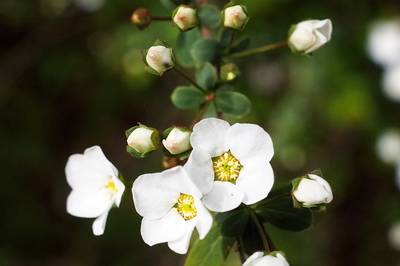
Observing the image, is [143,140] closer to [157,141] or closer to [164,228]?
[157,141]

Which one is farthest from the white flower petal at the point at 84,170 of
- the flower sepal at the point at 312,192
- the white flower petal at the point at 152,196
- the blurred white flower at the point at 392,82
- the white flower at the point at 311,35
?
the blurred white flower at the point at 392,82

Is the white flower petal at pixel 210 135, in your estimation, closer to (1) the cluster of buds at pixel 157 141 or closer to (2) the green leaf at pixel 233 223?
(1) the cluster of buds at pixel 157 141

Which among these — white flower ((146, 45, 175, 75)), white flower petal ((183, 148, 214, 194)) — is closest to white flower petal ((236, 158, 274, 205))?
white flower petal ((183, 148, 214, 194))

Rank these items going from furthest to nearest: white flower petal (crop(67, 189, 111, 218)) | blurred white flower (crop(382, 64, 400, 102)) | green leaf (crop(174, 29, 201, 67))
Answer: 1. blurred white flower (crop(382, 64, 400, 102))
2. green leaf (crop(174, 29, 201, 67))
3. white flower petal (crop(67, 189, 111, 218))

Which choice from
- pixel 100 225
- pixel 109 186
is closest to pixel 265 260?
pixel 100 225

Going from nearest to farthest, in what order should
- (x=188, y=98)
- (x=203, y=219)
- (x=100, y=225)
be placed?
(x=203, y=219)
(x=100, y=225)
(x=188, y=98)

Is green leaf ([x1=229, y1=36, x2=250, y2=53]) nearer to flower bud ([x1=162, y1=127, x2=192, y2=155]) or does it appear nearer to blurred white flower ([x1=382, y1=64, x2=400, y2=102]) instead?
flower bud ([x1=162, y1=127, x2=192, y2=155])

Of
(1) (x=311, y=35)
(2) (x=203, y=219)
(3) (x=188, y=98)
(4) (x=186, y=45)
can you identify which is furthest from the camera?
(4) (x=186, y=45)
